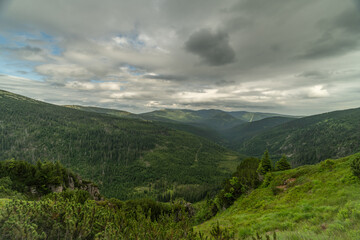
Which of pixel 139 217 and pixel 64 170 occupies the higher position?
pixel 139 217

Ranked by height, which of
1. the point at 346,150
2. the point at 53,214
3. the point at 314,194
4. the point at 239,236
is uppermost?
the point at 53,214

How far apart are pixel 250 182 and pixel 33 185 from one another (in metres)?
65.0

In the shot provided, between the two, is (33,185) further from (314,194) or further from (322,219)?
(314,194)

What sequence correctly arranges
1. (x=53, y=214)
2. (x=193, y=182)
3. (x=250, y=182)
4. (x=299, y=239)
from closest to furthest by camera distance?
(x=299, y=239) < (x=53, y=214) < (x=250, y=182) < (x=193, y=182)

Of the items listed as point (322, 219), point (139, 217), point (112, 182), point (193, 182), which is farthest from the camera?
point (193, 182)

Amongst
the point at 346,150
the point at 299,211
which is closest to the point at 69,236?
the point at 299,211

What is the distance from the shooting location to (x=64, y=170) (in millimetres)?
57500

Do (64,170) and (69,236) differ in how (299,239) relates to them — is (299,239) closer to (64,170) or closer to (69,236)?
(69,236)

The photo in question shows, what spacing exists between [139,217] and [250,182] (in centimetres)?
4326

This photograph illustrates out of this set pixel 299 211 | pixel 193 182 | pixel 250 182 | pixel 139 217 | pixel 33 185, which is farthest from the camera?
pixel 193 182

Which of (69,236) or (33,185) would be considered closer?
(69,236)

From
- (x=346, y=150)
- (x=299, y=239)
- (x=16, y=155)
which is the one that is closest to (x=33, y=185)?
(x=299, y=239)

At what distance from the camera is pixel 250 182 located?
44.1m

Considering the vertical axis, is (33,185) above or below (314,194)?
below
